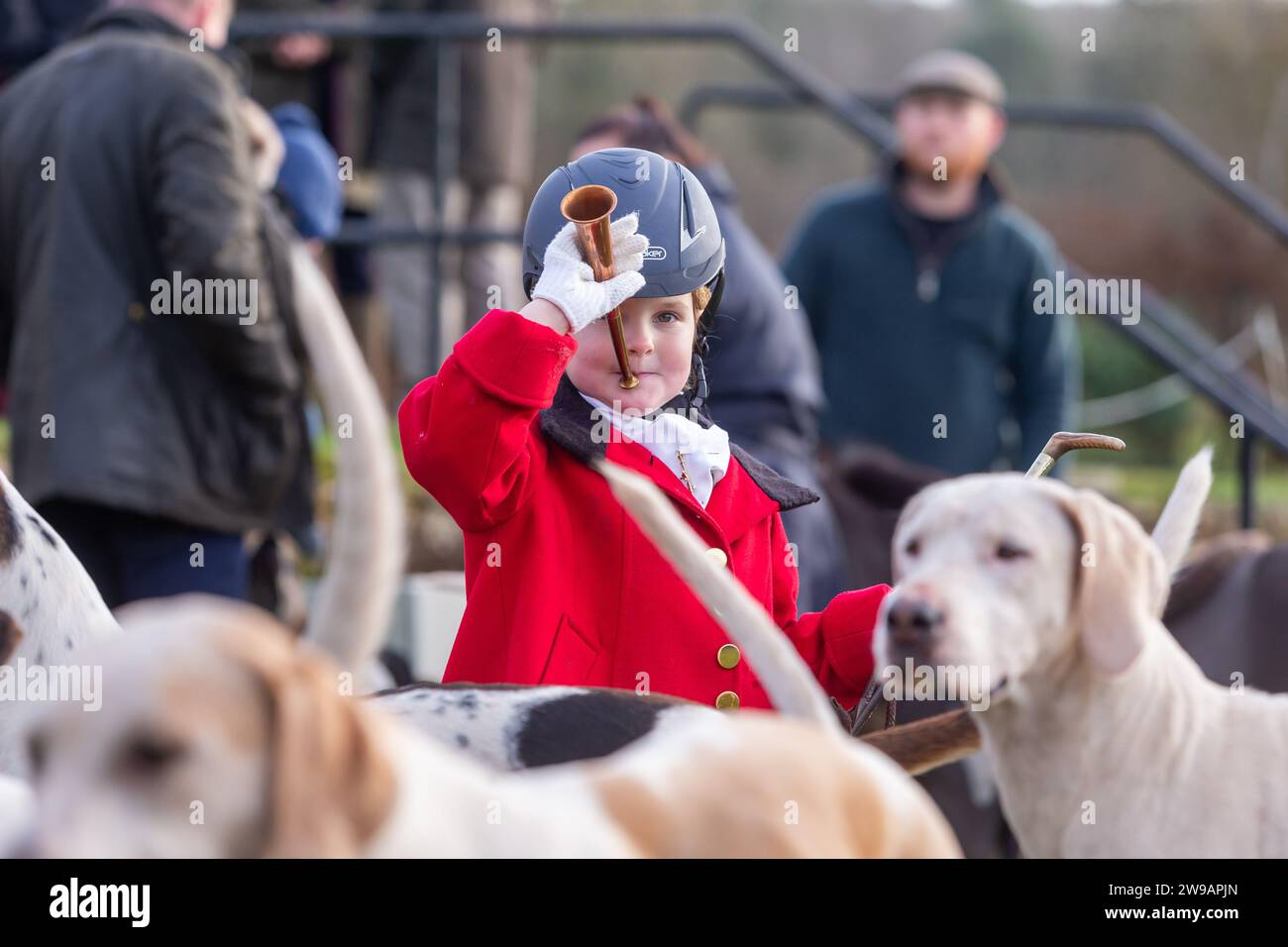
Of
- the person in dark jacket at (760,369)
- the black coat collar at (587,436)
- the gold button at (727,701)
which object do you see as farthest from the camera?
the person in dark jacket at (760,369)

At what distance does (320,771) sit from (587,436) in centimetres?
145

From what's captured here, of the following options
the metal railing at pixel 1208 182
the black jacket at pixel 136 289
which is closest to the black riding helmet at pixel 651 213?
the black jacket at pixel 136 289

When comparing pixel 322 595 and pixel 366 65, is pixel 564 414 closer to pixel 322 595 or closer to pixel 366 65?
pixel 322 595

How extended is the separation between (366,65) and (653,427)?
18.0ft

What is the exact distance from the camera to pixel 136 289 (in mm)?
4348

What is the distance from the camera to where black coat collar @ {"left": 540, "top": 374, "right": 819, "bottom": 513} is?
8.09ft

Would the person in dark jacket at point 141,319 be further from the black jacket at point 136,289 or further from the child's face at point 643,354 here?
the child's face at point 643,354

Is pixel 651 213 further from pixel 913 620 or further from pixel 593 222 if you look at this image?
pixel 913 620

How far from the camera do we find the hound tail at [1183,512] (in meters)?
2.61

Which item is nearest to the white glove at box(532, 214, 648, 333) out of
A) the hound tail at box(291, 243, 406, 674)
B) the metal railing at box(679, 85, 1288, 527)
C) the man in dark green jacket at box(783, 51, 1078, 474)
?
the hound tail at box(291, 243, 406, 674)

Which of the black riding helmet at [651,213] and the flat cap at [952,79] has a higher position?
the flat cap at [952,79]

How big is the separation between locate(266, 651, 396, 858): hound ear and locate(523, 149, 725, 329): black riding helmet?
136 centimetres

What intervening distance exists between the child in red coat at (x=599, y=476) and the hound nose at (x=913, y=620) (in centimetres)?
38

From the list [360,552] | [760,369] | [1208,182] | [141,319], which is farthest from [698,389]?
[1208,182]
